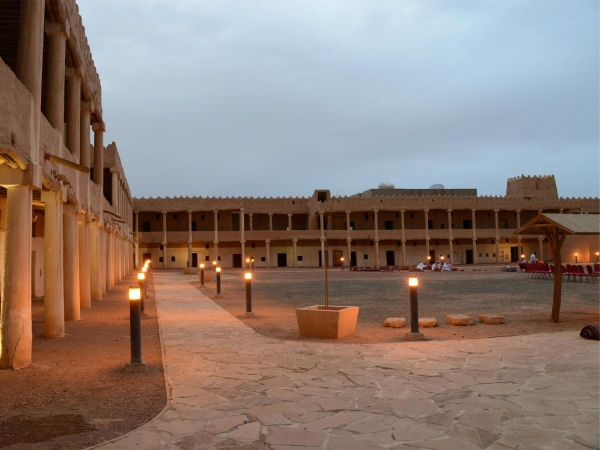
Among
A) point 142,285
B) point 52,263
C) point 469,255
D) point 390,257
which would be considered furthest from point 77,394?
point 469,255

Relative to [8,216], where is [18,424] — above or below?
below

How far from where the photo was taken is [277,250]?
57000 mm

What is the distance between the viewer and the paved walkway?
430 centimetres

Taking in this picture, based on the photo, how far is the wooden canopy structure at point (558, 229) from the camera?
11.4m

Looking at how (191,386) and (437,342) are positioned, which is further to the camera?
(437,342)

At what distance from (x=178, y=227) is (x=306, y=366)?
51228 mm

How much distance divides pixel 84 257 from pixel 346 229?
41918mm

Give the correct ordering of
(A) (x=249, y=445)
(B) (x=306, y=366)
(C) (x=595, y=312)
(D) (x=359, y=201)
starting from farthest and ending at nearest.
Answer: (D) (x=359, y=201)
(C) (x=595, y=312)
(B) (x=306, y=366)
(A) (x=249, y=445)

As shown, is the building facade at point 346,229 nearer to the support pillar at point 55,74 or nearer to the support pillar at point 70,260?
the support pillar at point 70,260

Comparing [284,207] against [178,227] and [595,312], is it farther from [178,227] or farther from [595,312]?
[595,312]

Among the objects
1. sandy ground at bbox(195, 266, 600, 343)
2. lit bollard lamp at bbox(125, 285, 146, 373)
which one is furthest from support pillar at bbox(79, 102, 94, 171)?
lit bollard lamp at bbox(125, 285, 146, 373)

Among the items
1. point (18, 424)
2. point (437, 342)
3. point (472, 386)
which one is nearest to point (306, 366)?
point (472, 386)

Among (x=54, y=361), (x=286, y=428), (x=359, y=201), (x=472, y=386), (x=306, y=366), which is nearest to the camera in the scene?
(x=286, y=428)

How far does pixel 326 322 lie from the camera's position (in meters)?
9.58
